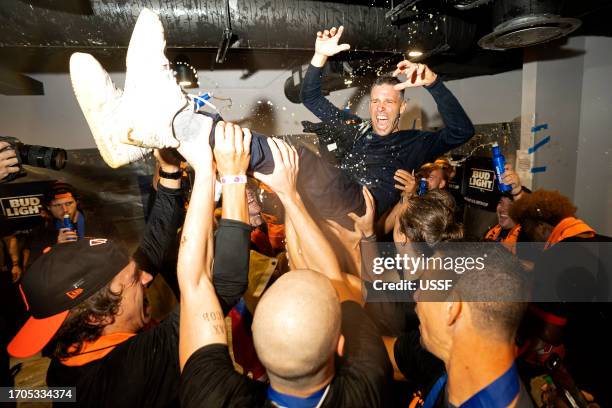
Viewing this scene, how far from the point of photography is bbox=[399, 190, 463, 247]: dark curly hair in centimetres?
193

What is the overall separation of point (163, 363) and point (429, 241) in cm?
159

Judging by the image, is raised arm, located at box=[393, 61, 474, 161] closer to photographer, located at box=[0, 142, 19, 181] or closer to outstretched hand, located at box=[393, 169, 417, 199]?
outstretched hand, located at box=[393, 169, 417, 199]

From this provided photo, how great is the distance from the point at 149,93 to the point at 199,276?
73 centimetres

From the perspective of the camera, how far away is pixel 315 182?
1759 millimetres

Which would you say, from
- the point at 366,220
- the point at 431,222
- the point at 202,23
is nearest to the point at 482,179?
the point at 431,222

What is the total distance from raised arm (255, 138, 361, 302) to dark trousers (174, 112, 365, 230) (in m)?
0.05

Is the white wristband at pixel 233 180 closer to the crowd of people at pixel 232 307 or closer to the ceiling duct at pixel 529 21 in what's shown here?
the crowd of people at pixel 232 307

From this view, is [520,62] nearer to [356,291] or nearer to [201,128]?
[356,291]

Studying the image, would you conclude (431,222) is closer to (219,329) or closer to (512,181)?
(512,181)

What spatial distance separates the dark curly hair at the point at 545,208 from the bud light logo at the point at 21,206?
6.35m

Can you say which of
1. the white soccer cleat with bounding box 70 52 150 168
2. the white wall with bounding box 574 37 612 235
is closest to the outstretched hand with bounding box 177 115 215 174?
the white soccer cleat with bounding box 70 52 150 168

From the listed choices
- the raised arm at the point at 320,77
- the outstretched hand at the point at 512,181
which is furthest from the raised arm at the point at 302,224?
the outstretched hand at the point at 512,181

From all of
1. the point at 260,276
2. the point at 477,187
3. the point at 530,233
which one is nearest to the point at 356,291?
the point at 260,276

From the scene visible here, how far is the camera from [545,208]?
2.26 meters
